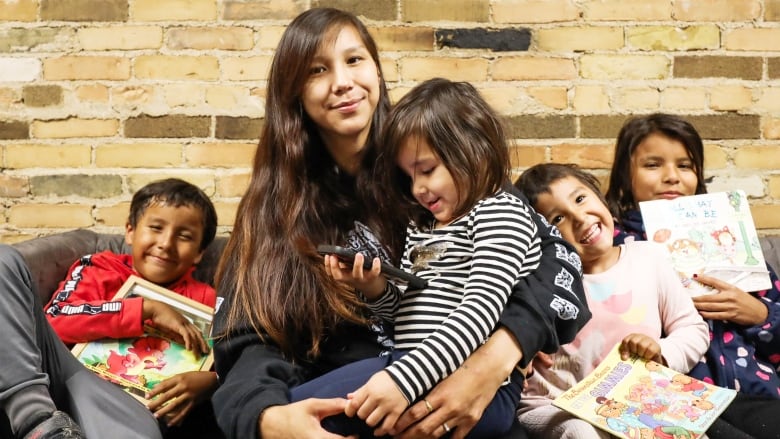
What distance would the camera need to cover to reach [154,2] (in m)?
2.18

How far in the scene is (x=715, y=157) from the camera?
2.22 m

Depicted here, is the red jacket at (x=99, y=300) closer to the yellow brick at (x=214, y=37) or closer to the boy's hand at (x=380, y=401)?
the yellow brick at (x=214, y=37)

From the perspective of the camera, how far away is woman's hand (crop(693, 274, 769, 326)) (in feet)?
5.49

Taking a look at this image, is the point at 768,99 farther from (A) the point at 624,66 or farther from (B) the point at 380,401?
(B) the point at 380,401

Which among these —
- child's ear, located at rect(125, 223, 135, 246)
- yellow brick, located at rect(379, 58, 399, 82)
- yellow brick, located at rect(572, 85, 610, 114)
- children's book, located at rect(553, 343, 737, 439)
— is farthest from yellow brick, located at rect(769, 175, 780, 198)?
child's ear, located at rect(125, 223, 135, 246)

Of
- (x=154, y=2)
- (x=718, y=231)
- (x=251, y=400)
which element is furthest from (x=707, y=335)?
(x=154, y=2)

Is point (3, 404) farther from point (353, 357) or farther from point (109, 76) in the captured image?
point (109, 76)

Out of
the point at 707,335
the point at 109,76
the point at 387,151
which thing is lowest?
the point at 707,335

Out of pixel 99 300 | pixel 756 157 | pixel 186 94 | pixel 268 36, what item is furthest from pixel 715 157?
pixel 99 300

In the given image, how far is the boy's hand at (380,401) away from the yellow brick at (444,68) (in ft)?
4.24

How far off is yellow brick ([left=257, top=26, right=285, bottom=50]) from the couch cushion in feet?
2.13

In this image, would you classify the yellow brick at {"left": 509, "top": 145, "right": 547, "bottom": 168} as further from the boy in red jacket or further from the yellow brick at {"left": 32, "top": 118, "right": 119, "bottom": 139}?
the yellow brick at {"left": 32, "top": 118, "right": 119, "bottom": 139}

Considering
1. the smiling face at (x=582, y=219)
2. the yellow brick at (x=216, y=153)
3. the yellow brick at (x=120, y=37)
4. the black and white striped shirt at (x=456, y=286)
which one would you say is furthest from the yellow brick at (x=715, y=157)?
the yellow brick at (x=120, y=37)

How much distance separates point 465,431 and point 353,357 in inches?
13.1
